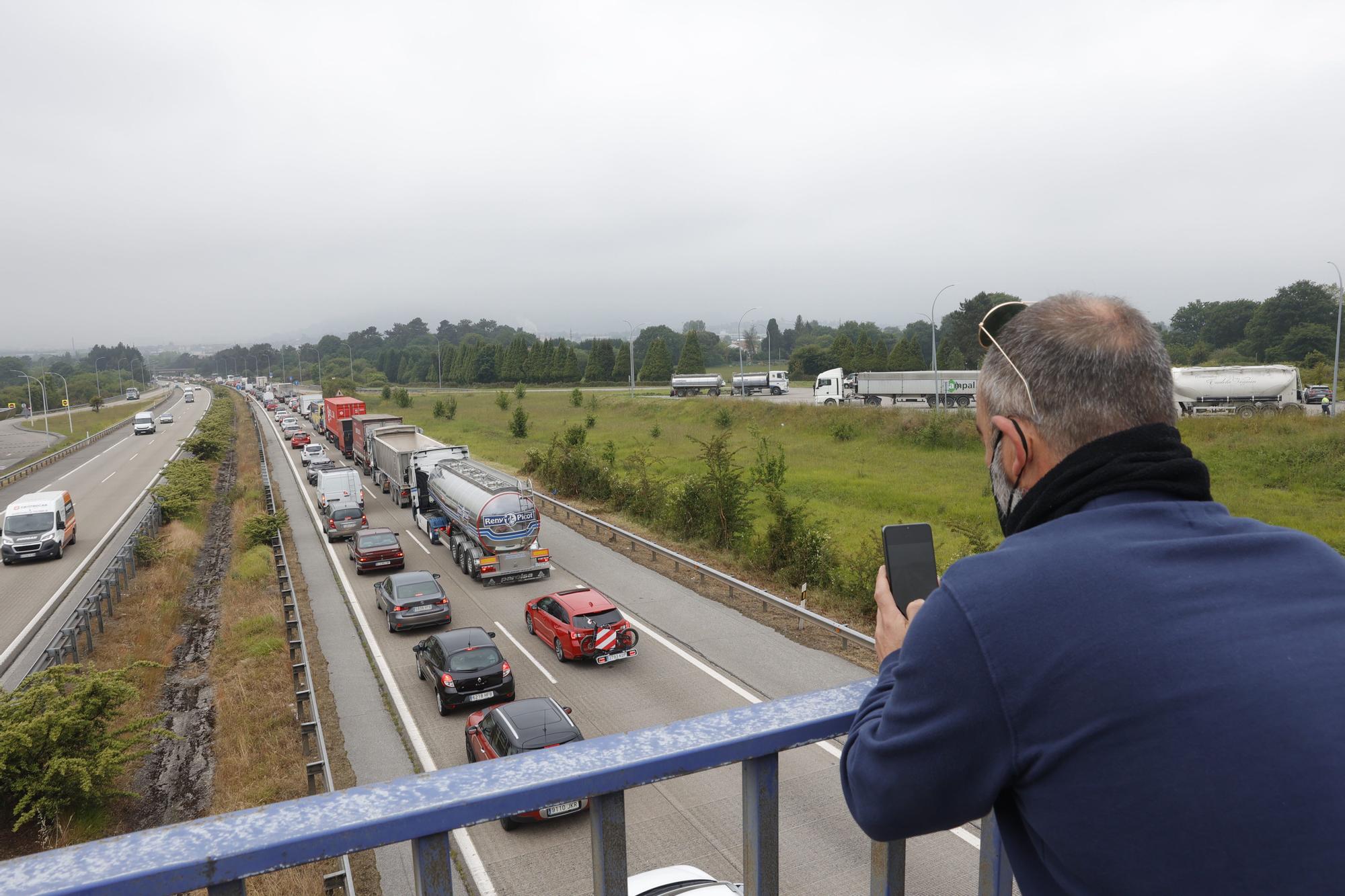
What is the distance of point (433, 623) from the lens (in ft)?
64.7

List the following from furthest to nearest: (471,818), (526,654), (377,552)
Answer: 1. (377,552)
2. (526,654)
3. (471,818)

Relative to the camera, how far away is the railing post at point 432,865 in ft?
5.38

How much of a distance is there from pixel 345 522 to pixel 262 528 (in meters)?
2.71

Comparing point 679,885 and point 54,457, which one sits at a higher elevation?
point 679,885

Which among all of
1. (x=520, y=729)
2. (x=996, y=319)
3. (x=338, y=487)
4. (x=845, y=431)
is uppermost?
(x=996, y=319)

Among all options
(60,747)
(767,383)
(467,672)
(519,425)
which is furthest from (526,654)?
(767,383)

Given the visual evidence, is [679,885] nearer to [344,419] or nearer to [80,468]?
[344,419]

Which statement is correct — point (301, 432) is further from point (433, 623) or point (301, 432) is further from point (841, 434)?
point (433, 623)

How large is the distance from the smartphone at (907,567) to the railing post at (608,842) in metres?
1.04

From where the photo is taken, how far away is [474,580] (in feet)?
81.2

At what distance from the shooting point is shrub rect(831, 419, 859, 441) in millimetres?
51094

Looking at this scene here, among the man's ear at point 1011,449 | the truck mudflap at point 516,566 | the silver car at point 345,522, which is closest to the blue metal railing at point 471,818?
the man's ear at point 1011,449

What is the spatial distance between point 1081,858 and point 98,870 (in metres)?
1.72

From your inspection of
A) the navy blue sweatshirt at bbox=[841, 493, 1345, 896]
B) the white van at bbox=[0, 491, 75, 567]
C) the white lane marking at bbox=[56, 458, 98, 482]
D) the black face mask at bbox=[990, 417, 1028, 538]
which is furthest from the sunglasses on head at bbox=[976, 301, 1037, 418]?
the white lane marking at bbox=[56, 458, 98, 482]
